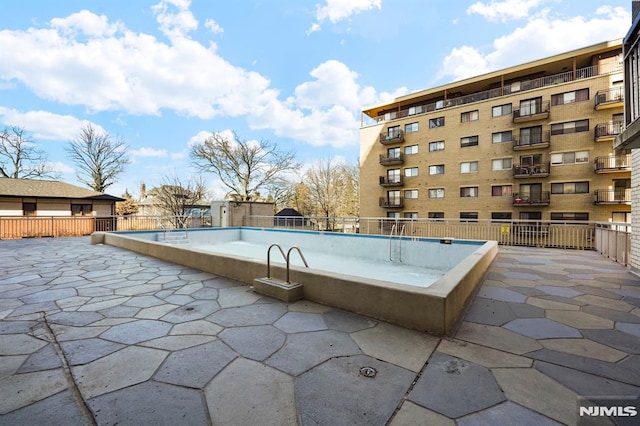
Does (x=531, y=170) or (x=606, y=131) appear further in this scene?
(x=531, y=170)

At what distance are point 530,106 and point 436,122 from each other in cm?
608

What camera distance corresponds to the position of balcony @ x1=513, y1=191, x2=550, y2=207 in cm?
1810

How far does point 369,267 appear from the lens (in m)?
8.12

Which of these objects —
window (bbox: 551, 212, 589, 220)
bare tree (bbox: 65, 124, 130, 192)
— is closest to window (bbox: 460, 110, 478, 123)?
window (bbox: 551, 212, 589, 220)

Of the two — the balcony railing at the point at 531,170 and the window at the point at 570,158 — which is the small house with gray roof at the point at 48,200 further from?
Answer: the window at the point at 570,158

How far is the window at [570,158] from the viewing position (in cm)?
1722

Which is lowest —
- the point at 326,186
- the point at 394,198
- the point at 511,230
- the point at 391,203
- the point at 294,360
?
the point at 294,360

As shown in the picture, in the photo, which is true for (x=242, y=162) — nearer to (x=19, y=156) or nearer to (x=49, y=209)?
(x=49, y=209)

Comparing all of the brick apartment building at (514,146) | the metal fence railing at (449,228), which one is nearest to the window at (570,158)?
the brick apartment building at (514,146)

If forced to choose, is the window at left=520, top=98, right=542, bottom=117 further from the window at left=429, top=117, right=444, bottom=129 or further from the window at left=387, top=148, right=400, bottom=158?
the window at left=387, top=148, right=400, bottom=158

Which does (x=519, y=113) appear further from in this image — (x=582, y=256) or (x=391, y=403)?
(x=391, y=403)

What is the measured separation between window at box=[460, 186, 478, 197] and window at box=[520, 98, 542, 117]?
570cm

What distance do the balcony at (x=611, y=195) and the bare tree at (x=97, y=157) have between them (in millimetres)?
35601

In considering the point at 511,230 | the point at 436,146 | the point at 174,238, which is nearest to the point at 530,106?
the point at 436,146
